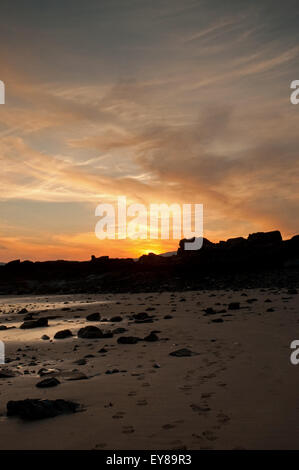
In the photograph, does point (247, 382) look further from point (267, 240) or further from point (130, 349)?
point (267, 240)

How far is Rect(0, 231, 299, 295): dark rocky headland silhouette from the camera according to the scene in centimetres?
3897

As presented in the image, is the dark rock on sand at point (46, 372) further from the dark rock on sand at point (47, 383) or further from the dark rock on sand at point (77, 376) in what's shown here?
the dark rock on sand at point (47, 383)

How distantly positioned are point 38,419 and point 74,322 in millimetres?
11412

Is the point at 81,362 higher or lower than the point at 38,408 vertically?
lower

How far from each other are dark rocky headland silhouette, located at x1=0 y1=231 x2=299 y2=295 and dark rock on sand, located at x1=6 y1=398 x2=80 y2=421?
28317 mm

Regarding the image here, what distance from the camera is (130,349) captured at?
9562 millimetres

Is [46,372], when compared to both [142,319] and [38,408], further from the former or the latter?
[142,319]

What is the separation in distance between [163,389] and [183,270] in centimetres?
4035

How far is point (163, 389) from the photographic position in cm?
613

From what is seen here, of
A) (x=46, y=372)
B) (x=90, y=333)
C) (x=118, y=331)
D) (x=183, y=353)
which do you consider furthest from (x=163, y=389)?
(x=118, y=331)

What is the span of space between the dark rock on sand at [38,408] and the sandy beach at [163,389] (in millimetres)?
99

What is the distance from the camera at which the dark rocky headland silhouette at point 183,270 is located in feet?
128

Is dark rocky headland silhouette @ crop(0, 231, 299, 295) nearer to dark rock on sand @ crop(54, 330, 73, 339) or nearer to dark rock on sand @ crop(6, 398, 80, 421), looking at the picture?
dark rock on sand @ crop(54, 330, 73, 339)

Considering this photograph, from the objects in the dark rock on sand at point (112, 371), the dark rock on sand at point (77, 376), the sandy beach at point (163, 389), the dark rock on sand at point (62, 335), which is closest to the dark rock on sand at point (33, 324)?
the sandy beach at point (163, 389)
